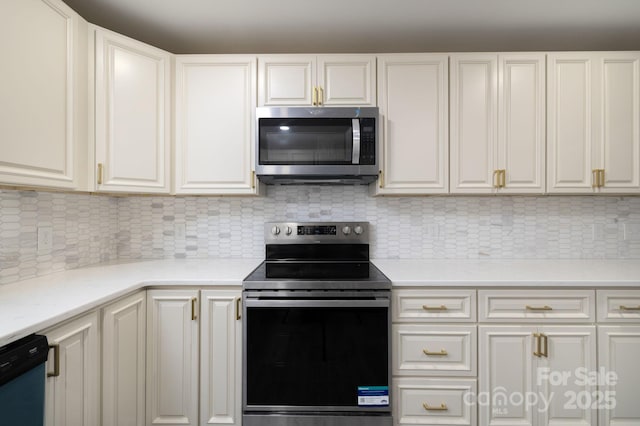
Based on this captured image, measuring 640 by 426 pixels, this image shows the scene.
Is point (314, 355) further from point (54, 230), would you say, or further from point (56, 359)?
point (54, 230)

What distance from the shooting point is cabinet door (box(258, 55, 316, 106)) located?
6.15 feet

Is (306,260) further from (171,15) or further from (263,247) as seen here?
(171,15)

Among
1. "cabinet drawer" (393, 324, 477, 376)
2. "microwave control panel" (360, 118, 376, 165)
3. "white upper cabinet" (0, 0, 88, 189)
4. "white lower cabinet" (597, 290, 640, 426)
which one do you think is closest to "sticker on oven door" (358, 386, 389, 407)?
"cabinet drawer" (393, 324, 477, 376)

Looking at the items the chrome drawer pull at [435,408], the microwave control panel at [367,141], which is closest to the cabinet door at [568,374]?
the chrome drawer pull at [435,408]

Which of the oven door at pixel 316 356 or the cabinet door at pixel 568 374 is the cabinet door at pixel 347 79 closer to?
the oven door at pixel 316 356

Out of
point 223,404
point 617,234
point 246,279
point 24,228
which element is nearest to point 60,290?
point 24,228

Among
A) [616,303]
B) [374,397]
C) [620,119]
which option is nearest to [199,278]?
[374,397]

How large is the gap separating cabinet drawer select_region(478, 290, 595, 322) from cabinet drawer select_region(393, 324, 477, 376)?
0.49 ft

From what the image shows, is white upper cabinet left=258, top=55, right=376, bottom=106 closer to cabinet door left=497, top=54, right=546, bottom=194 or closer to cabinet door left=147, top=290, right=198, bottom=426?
cabinet door left=497, top=54, right=546, bottom=194

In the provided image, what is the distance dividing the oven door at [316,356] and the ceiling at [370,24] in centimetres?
157

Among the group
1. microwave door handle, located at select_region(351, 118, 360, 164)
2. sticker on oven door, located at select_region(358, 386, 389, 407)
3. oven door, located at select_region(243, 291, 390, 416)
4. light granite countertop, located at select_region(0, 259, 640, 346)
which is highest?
microwave door handle, located at select_region(351, 118, 360, 164)

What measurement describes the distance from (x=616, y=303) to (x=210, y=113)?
97.6 inches

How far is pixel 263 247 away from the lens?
2184 mm

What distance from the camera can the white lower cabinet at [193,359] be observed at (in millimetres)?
1543
